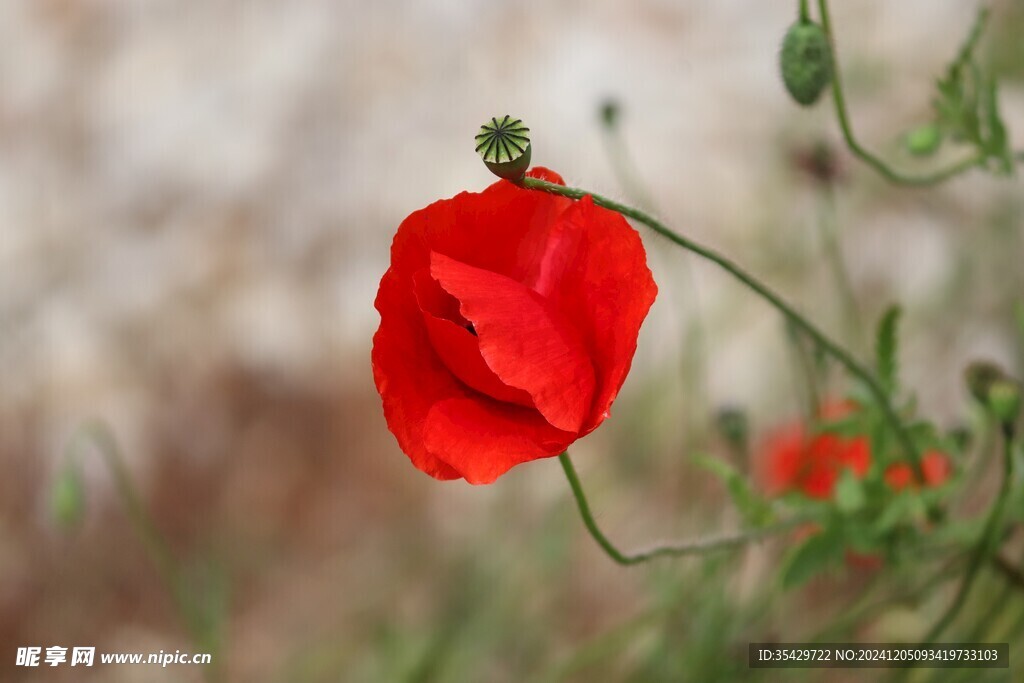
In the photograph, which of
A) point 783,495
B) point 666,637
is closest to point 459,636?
point 666,637

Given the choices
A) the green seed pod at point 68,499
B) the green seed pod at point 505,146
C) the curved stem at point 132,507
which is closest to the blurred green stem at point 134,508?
the curved stem at point 132,507

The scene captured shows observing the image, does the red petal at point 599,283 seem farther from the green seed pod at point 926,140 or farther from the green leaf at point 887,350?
the green seed pod at point 926,140

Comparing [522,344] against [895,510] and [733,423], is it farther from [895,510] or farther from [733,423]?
[733,423]

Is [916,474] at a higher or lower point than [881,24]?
lower

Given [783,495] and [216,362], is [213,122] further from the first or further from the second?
[783,495]

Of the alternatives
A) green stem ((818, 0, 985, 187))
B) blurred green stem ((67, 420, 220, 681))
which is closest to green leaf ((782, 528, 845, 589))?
green stem ((818, 0, 985, 187))
